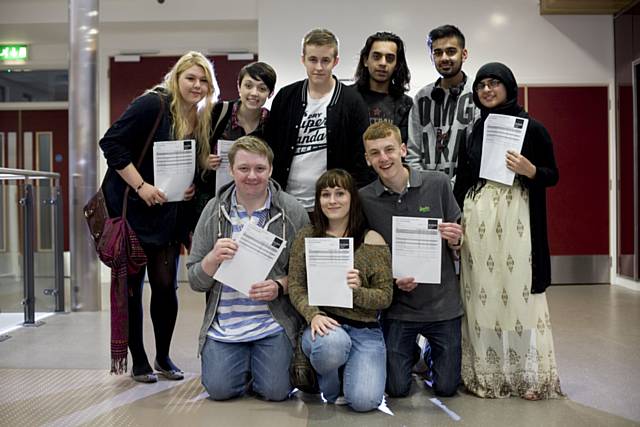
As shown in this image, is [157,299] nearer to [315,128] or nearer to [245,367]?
[245,367]

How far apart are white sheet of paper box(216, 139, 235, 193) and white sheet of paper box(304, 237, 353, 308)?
650 millimetres

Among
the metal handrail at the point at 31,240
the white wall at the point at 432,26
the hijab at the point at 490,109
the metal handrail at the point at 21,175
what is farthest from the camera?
the white wall at the point at 432,26

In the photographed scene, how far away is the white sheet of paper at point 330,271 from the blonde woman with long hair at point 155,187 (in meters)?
0.83

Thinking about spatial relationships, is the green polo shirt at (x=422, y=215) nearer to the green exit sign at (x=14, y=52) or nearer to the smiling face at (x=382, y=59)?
the smiling face at (x=382, y=59)

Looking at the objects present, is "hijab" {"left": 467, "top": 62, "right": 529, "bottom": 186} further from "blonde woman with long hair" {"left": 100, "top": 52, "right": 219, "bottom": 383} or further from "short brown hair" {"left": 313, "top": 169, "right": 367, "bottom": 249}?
"blonde woman with long hair" {"left": 100, "top": 52, "right": 219, "bottom": 383}

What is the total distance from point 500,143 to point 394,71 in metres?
0.80

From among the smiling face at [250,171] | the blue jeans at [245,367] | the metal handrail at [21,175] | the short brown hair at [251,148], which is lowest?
the blue jeans at [245,367]

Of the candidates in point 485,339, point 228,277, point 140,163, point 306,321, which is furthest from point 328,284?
point 140,163

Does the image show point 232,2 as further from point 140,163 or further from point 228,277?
point 228,277

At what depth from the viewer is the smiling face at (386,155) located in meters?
2.65

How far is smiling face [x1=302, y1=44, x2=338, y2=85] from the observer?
2.80 meters

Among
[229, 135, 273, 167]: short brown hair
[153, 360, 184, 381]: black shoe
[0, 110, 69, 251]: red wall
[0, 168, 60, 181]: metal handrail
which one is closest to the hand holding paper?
[229, 135, 273, 167]: short brown hair

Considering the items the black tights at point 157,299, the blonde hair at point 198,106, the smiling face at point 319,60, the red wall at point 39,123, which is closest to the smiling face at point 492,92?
the smiling face at point 319,60

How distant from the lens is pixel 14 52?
8.31 m
